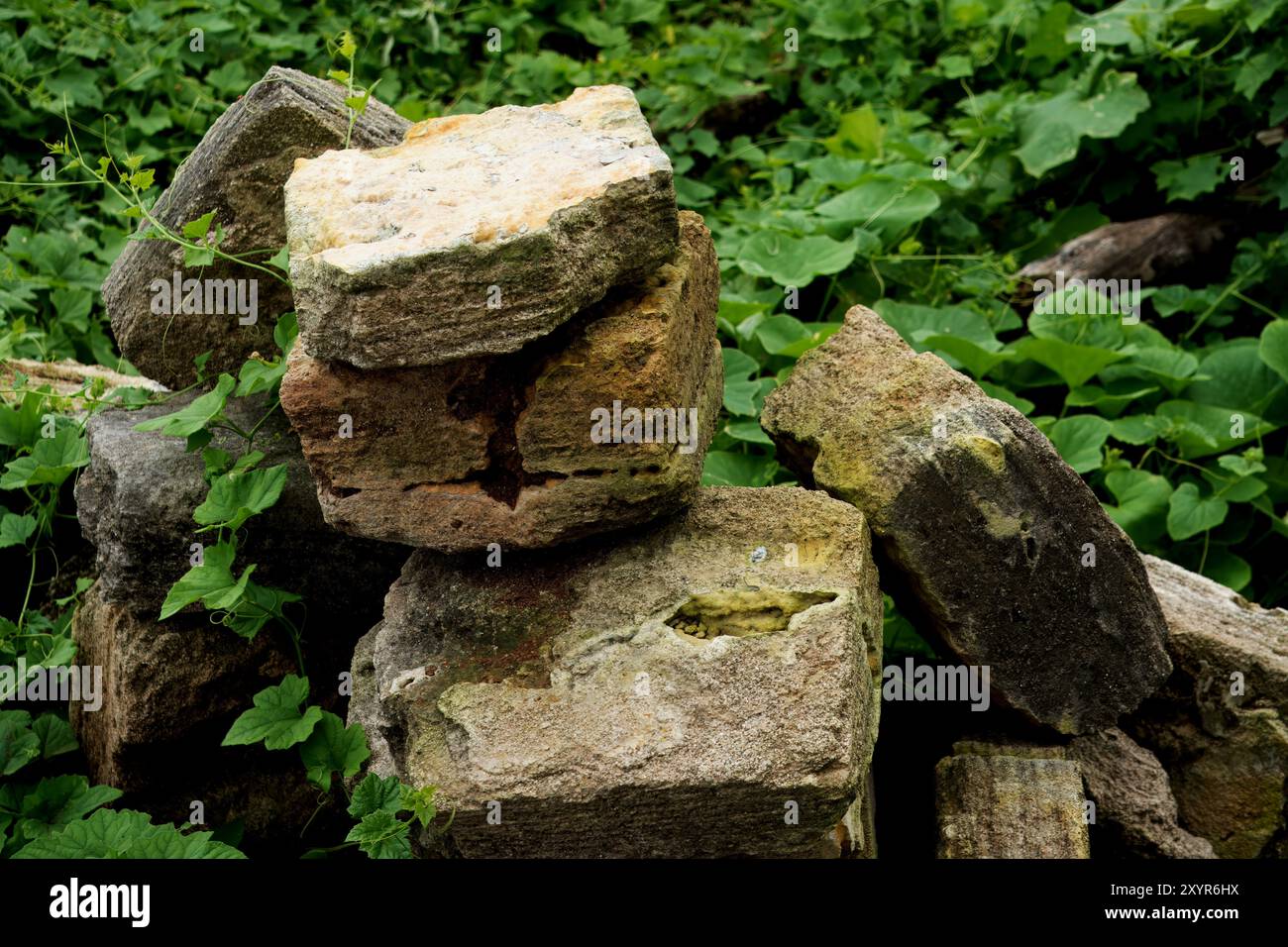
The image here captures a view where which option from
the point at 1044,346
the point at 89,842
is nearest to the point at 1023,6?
the point at 1044,346

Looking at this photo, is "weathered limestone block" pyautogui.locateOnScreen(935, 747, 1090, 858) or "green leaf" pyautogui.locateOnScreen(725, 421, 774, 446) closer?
"weathered limestone block" pyautogui.locateOnScreen(935, 747, 1090, 858)

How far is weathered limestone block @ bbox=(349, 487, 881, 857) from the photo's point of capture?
2859 millimetres

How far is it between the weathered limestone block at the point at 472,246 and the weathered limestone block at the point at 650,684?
0.67 meters

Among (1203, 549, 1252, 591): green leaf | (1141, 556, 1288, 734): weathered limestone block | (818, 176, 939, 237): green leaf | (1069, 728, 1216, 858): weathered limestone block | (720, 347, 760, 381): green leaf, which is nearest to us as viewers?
(1069, 728, 1216, 858): weathered limestone block

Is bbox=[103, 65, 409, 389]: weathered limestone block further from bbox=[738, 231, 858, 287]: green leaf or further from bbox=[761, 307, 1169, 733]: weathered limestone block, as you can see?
bbox=[738, 231, 858, 287]: green leaf

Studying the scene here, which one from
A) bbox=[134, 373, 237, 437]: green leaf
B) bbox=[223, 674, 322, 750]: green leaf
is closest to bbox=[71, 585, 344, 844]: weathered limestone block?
bbox=[223, 674, 322, 750]: green leaf

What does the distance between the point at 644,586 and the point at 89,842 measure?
139 centimetres

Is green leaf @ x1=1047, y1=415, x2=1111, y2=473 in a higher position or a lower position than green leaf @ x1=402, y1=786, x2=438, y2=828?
higher

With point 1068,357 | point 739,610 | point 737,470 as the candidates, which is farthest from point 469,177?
point 1068,357

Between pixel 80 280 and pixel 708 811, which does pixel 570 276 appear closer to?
pixel 708 811

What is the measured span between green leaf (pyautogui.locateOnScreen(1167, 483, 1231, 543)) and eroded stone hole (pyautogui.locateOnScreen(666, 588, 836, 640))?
2.26m

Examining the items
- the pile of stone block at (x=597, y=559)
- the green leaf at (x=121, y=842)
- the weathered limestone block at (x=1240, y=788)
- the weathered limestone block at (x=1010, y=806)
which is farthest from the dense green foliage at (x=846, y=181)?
the weathered limestone block at (x=1010, y=806)

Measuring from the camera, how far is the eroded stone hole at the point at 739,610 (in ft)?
10.4

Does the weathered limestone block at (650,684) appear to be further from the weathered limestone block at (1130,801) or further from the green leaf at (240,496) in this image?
the weathered limestone block at (1130,801)
